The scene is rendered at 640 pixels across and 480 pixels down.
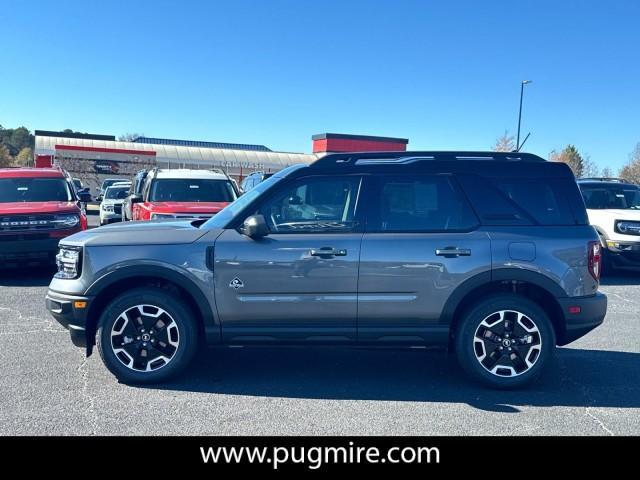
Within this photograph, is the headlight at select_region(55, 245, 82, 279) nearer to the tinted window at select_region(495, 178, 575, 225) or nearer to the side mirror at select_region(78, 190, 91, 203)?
the tinted window at select_region(495, 178, 575, 225)

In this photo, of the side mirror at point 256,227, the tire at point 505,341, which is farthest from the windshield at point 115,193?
the tire at point 505,341

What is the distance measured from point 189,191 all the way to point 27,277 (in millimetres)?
3189

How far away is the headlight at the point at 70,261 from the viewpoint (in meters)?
4.81

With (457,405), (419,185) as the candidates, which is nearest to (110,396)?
(457,405)

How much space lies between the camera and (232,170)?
4588cm

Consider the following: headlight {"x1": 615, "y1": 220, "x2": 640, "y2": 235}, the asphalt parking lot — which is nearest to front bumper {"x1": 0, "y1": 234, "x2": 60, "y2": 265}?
the asphalt parking lot

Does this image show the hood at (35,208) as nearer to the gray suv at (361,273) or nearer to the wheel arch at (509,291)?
the gray suv at (361,273)

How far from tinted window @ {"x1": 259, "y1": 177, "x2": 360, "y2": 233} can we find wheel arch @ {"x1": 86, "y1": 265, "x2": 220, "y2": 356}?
0.84 m

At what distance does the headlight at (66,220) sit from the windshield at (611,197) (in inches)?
378

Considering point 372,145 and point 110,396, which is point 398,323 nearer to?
point 110,396

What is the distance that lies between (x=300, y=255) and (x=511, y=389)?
211 centimetres

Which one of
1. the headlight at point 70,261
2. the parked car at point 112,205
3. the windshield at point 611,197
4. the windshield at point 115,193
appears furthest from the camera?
the windshield at point 115,193

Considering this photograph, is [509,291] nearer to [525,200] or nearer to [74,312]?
→ [525,200]
